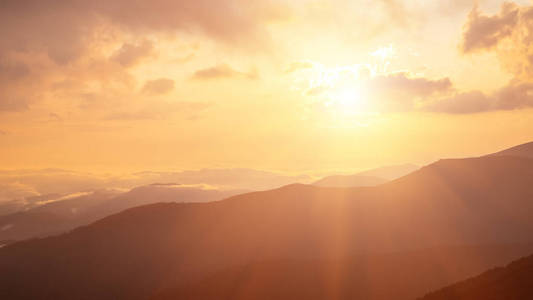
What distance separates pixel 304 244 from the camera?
203ft

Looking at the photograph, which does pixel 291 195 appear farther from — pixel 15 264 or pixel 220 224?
pixel 15 264

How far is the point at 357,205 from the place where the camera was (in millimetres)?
73938

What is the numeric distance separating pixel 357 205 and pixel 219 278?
107 feet

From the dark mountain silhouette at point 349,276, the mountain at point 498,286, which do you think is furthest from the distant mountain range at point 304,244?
the mountain at point 498,286

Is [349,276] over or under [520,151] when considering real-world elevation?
under

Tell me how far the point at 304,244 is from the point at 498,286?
3967 centimetres

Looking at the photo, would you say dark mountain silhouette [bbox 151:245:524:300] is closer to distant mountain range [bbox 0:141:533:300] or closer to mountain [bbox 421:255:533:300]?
distant mountain range [bbox 0:141:533:300]

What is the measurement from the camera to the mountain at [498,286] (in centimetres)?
2212

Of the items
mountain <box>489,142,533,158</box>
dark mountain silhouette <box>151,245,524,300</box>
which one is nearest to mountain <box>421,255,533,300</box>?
dark mountain silhouette <box>151,245,524,300</box>

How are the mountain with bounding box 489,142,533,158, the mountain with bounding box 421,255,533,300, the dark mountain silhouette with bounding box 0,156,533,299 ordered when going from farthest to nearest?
the mountain with bounding box 489,142,533,158 → the dark mountain silhouette with bounding box 0,156,533,299 → the mountain with bounding box 421,255,533,300

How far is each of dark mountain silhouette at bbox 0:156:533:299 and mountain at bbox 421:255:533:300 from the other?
1805cm

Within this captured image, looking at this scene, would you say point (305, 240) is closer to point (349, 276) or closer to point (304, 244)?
point (304, 244)

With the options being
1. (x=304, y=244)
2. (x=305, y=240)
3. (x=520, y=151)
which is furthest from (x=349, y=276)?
(x=520, y=151)

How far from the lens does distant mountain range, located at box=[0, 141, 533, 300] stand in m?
48.6
